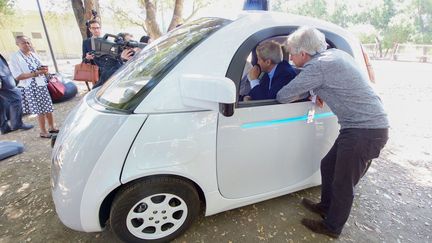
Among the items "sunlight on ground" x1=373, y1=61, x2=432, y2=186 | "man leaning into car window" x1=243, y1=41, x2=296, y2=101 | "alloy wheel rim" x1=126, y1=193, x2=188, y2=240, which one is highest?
"man leaning into car window" x1=243, y1=41, x2=296, y2=101

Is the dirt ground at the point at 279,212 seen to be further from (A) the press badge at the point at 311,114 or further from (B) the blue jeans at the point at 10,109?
(B) the blue jeans at the point at 10,109

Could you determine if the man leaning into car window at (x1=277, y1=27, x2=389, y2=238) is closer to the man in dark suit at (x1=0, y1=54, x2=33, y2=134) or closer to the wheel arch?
the wheel arch

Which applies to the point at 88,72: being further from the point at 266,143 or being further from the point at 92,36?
the point at 266,143

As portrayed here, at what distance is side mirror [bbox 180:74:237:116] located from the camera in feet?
4.85

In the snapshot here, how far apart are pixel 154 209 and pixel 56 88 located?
5.55m

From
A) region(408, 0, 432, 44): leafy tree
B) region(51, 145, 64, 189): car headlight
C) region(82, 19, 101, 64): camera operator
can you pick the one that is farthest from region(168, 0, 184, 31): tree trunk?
region(408, 0, 432, 44): leafy tree

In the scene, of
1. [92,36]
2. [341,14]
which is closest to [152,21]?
[92,36]

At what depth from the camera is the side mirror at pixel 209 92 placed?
1.48 meters

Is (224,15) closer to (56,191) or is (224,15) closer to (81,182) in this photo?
(81,182)

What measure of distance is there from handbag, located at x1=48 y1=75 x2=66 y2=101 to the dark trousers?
630 centimetres

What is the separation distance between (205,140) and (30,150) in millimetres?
3566

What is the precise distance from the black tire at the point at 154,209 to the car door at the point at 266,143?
32cm

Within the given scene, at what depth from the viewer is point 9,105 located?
4.78 m

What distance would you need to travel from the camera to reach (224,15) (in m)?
2.12
